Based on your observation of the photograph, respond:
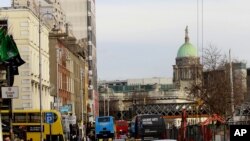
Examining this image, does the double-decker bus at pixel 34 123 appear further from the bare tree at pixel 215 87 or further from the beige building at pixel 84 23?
the beige building at pixel 84 23

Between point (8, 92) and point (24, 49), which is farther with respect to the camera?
point (24, 49)

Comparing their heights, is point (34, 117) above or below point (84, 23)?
below

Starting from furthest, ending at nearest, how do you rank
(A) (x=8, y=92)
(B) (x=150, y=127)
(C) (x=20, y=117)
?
(B) (x=150, y=127) → (C) (x=20, y=117) → (A) (x=8, y=92)

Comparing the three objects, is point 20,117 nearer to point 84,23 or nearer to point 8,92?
point 8,92

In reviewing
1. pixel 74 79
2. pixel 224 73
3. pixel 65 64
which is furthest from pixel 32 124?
pixel 74 79

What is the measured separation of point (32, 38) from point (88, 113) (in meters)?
48.7

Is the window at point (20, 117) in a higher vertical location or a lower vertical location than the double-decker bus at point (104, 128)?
higher

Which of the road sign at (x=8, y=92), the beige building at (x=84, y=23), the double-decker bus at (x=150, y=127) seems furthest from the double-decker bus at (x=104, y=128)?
the road sign at (x=8, y=92)

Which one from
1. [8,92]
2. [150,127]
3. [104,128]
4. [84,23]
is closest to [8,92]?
[8,92]

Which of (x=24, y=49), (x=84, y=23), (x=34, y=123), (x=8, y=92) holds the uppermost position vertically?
(x=84, y=23)

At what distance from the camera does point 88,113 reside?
121562 mm

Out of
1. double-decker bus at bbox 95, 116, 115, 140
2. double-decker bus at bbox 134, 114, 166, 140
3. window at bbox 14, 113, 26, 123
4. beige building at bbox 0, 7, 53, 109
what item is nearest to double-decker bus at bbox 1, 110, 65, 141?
window at bbox 14, 113, 26, 123

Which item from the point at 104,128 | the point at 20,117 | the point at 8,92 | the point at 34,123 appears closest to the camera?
the point at 8,92

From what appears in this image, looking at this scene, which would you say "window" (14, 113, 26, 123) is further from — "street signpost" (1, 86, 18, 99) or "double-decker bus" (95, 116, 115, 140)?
"street signpost" (1, 86, 18, 99)
